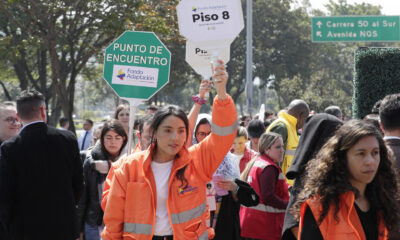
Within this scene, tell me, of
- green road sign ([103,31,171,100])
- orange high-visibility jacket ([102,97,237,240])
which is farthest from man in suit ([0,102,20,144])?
orange high-visibility jacket ([102,97,237,240])

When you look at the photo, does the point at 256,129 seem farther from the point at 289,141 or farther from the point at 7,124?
the point at 7,124

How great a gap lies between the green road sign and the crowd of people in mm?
512

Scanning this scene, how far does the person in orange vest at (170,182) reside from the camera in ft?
11.2

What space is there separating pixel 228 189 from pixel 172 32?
47.7 ft

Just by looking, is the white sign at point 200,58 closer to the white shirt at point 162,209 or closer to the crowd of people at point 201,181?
the crowd of people at point 201,181

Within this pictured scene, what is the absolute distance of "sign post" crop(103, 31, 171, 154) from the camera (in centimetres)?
550

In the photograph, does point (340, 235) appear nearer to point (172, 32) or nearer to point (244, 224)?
point (244, 224)

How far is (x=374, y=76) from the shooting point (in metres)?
7.97

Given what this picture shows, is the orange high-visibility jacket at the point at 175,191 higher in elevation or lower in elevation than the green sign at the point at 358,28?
lower

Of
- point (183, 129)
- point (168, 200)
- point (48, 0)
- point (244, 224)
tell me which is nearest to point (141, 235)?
point (168, 200)

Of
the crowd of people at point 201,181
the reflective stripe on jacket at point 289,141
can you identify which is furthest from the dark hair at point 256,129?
the crowd of people at point 201,181

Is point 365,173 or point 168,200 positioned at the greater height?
point 365,173

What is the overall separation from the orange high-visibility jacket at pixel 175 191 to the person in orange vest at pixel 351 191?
0.66 metres

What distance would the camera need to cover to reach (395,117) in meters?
3.77
